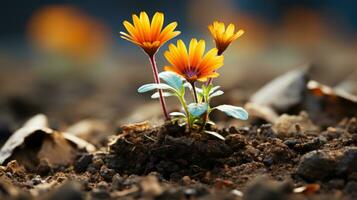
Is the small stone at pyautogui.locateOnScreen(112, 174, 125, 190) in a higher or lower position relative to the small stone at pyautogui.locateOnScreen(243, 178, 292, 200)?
higher

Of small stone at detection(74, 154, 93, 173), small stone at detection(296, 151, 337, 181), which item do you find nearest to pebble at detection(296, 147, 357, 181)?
small stone at detection(296, 151, 337, 181)

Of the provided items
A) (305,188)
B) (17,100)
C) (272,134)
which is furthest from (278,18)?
(305,188)

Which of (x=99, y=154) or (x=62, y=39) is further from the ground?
(x=62, y=39)

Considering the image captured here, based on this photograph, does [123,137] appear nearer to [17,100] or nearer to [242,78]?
[17,100]

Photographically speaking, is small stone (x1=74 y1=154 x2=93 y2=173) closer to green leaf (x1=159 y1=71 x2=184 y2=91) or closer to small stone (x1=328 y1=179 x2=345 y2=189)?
green leaf (x1=159 y1=71 x2=184 y2=91)

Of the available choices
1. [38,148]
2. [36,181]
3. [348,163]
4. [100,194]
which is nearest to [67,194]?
[100,194]

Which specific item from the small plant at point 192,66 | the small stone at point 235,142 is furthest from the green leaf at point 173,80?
the small stone at point 235,142

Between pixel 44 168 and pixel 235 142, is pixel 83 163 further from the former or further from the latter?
pixel 235 142
